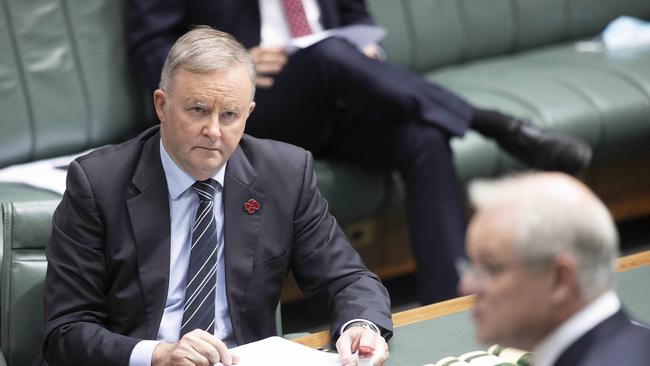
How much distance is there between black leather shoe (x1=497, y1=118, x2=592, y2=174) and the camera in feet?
11.6

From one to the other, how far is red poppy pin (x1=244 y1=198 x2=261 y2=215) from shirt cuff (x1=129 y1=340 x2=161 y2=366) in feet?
1.18

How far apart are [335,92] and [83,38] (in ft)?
2.58

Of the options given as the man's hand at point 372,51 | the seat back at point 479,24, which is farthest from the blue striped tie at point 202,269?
the seat back at point 479,24

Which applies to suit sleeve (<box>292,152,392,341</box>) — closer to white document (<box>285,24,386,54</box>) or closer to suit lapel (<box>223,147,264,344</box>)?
suit lapel (<box>223,147,264,344</box>)

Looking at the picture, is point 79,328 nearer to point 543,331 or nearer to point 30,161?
point 543,331

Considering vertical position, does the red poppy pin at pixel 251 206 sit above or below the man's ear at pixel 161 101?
below

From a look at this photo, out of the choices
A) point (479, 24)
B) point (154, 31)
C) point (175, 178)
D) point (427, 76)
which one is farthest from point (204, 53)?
point (479, 24)

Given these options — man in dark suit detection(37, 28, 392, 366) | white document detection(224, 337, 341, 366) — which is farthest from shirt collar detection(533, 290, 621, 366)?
man in dark suit detection(37, 28, 392, 366)

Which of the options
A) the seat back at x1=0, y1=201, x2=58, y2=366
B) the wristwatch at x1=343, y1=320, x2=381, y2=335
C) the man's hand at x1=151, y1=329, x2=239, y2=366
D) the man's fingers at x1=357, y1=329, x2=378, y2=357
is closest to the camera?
the man's hand at x1=151, y1=329, x2=239, y2=366

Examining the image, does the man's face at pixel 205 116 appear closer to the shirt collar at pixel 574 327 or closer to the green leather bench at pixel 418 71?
the green leather bench at pixel 418 71

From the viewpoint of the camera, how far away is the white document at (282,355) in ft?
6.56

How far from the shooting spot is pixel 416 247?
347 centimetres

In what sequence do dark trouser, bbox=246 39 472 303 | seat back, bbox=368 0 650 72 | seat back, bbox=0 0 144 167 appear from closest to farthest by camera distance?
1. dark trouser, bbox=246 39 472 303
2. seat back, bbox=0 0 144 167
3. seat back, bbox=368 0 650 72

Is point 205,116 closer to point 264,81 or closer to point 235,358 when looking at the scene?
point 235,358
